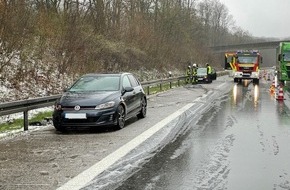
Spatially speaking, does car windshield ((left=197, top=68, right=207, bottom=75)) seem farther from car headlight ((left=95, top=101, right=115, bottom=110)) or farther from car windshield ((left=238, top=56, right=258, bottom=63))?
car headlight ((left=95, top=101, right=115, bottom=110))

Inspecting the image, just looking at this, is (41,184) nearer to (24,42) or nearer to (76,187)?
(76,187)

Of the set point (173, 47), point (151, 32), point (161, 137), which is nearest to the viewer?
point (161, 137)

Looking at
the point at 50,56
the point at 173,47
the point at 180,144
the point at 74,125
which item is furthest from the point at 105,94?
the point at 173,47

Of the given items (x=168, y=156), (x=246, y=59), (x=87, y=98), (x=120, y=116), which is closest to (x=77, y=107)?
(x=87, y=98)

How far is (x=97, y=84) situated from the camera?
1160 centimetres

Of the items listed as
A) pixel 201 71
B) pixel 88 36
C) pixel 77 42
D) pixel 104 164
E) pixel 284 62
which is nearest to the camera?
pixel 104 164

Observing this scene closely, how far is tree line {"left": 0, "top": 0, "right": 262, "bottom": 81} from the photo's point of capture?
18.1 meters

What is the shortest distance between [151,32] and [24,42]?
22.4 m

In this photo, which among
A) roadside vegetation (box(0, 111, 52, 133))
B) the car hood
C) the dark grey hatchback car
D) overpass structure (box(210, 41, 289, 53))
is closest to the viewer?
the dark grey hatchback car

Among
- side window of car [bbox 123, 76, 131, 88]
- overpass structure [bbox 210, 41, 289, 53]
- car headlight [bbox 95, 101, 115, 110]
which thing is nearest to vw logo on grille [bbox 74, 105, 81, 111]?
car headlight [bbox 95, 101, 115, 110]

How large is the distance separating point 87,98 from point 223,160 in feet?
14.4

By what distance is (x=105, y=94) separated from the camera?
10.7 meters

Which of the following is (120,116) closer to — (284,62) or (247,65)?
(284,62)

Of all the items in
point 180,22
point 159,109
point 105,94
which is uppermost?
point 180,22
